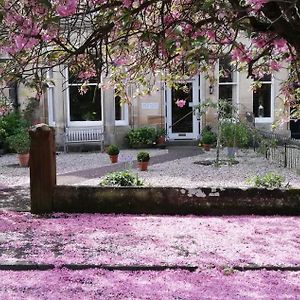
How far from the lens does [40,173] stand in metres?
8.02

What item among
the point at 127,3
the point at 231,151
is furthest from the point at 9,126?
the point at 127,3

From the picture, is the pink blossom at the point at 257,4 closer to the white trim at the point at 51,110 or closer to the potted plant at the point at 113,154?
the potted plant at the point at 113,154

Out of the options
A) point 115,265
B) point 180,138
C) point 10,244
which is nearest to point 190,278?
point 115,265

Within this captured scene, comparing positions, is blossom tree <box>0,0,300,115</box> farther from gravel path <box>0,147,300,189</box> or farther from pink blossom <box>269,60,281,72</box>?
gravel path <box>0,147,300,189</box>

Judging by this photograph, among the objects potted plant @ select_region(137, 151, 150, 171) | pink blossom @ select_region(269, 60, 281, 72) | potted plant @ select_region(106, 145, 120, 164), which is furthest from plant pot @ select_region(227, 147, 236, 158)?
pink blossom @ select_region(269, 60, 281, 72)

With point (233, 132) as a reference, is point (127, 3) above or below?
above

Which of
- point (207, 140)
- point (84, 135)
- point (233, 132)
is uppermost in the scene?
point (233, 132)

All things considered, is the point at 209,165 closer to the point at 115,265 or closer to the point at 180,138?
the point at 180,138

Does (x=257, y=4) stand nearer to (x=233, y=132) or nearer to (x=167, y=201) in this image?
(x=167, y=201)

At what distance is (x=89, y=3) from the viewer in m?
5.75

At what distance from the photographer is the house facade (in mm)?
19406

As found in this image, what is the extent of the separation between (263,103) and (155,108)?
13.1 ft

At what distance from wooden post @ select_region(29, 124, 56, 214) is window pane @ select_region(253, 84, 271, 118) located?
1342cm

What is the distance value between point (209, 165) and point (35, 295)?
10381 millimetres
